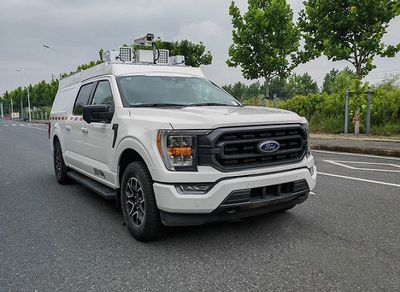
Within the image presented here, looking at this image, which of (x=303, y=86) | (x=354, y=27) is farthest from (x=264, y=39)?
(x=303, y=86)

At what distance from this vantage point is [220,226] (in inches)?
165

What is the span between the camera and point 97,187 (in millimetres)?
4898

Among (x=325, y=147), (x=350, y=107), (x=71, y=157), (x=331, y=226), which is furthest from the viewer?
(x=350, y=107)

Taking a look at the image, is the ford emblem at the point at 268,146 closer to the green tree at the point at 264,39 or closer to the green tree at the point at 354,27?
the green tree at the point at 354,27

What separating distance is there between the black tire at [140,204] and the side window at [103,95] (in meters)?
1.03

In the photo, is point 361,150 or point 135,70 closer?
point 135,70

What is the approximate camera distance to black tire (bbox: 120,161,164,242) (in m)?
3.59

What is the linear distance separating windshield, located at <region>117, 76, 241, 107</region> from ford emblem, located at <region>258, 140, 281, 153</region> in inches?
48.5

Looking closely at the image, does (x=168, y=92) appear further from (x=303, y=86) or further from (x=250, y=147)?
(x=303, y=86)

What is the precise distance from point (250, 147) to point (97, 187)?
235 centimetres

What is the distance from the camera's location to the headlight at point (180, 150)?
3.37 m

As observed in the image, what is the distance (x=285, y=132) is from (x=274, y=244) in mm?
1136

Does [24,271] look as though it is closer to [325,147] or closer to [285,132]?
[285,132]

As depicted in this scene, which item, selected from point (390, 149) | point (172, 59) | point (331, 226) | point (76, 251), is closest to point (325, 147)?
point (390, 149)
